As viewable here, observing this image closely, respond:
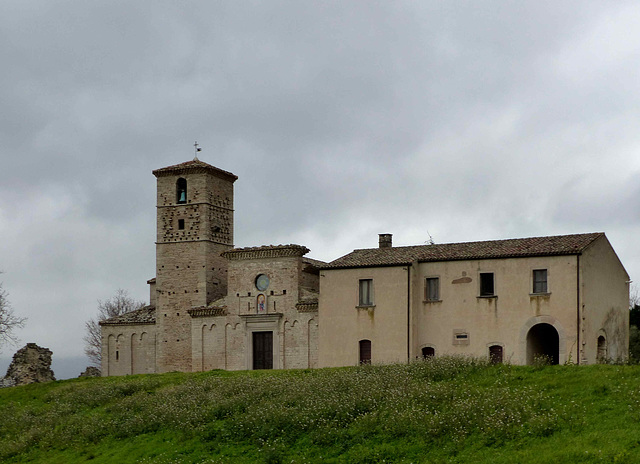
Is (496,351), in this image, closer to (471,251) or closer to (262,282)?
(471,251)

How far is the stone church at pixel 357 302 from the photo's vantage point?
38.7 m

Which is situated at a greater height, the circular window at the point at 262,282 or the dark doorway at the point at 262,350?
the circular window at the point at 262,282

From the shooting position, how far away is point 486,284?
3984cm

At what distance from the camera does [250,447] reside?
2467 cm

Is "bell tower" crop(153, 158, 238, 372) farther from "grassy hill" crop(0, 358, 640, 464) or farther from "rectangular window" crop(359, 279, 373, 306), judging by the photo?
"grassy hill" crop(0, 358, 640, 464)

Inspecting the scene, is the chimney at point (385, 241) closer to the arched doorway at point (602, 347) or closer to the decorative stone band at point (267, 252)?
the decorative stone band at point (267, 252)

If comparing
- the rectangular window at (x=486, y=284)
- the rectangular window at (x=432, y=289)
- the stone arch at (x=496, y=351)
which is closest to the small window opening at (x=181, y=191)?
the rectangular window at (x=432, y=289)

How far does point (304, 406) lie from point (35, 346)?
23.8 meters

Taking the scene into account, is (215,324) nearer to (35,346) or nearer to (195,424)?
(35,346)

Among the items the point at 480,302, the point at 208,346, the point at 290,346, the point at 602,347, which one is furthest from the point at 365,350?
the point at 602,347

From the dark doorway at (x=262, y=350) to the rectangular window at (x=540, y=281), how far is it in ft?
46.9

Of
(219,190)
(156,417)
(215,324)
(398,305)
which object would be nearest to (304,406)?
(156,417)

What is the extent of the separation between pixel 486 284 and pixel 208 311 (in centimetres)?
1573

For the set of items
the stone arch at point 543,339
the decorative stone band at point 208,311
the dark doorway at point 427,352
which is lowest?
the dark doorway at point 427,352
